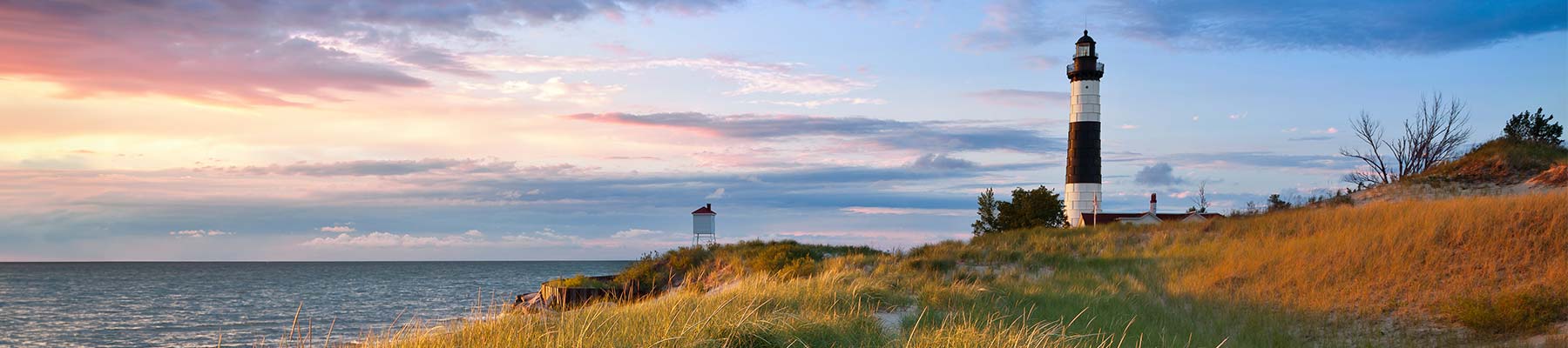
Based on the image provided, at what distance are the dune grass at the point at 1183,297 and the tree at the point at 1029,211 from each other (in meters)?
23.3

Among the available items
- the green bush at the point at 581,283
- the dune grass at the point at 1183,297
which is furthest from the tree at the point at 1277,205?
the green bush at the point at 581,283

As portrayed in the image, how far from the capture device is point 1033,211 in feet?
156

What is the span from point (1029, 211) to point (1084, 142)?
5812 mm

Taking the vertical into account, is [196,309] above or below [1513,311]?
below

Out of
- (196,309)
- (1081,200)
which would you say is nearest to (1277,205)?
(1081,200)

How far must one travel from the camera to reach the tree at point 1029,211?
4759cm

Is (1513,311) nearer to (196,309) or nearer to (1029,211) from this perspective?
(1029,211)

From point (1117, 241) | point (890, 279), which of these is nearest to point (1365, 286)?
point (890, 279)

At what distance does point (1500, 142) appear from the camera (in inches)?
1161

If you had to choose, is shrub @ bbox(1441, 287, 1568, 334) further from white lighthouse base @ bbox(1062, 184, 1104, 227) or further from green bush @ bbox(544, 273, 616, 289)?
white lighthouse base @ bbox(1062, 184, 1104, 227)

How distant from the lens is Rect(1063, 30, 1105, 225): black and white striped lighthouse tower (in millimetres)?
42812

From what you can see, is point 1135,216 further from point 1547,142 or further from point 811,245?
point 811,245

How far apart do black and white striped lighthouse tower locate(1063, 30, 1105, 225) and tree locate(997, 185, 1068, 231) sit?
11.8ft

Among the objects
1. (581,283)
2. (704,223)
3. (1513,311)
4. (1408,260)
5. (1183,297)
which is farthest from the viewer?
(704,223)
